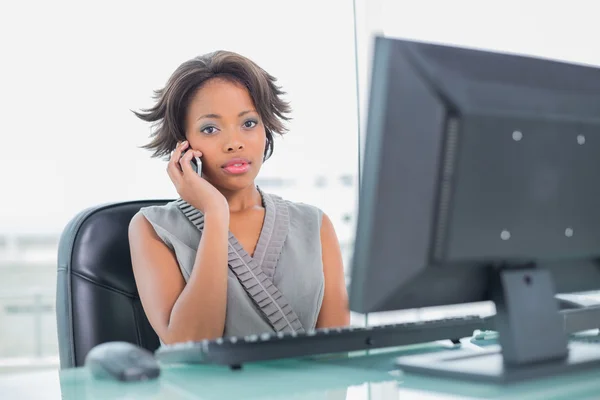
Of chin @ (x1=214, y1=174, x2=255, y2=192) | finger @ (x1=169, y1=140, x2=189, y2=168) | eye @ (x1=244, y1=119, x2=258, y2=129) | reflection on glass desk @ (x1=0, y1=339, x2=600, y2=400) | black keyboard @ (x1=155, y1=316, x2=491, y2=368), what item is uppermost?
eye @ (x1=244, y1=119, x2=258, y2=129)

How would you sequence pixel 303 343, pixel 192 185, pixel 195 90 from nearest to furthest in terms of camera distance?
pixel 303 343 < pixel 192 185 < pixel 195 90

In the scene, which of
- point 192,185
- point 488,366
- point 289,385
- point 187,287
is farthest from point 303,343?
point 192,185

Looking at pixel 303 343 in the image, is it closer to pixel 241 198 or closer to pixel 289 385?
pixel 289 385

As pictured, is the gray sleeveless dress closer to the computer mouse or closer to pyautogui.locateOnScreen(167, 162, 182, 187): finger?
pyautogui.locateOnScreen(167, 162, 182, 187): finger

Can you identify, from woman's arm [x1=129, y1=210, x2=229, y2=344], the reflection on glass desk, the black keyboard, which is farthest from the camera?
woman's arm [x1=129, y1=210, x2=229, y2=344]

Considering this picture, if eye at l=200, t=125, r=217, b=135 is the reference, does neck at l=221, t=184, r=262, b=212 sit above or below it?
below

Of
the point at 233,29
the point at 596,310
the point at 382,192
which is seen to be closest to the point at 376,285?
the point at 382,192

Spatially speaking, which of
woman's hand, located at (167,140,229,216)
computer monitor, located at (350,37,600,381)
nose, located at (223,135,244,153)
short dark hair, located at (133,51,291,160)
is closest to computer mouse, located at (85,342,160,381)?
computer monitor, located at (350,37,600,381)

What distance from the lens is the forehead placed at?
65.0 inches

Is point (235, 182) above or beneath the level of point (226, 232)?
above

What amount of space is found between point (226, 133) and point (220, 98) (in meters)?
0.09

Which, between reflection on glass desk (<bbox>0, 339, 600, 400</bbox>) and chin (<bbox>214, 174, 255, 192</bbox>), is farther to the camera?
chin (<bbox>214, 174, 255, 192</bbox>)

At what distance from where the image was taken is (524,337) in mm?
969

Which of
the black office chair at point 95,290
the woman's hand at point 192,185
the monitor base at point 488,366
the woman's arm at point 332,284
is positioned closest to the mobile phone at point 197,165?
the woman's hand at point 192,185
